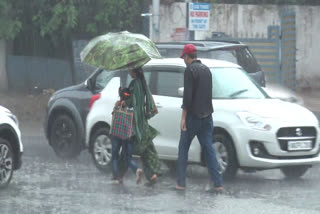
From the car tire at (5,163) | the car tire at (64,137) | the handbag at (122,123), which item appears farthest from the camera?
the car tire at (64,137)

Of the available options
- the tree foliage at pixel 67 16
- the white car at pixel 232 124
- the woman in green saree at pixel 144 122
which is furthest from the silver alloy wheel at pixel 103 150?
the tree foliage at pixel 67 16

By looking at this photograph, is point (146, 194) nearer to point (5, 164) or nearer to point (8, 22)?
point (5, 164)

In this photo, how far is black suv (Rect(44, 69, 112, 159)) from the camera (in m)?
13.2

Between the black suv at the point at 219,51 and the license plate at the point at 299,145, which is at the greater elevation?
the black suv at the point at 219,51

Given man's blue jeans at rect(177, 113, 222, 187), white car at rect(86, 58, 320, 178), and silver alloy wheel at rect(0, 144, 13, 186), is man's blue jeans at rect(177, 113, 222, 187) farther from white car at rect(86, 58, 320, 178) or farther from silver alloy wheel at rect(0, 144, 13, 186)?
silver alloy wheel at rect(0, 144, 13, 186)

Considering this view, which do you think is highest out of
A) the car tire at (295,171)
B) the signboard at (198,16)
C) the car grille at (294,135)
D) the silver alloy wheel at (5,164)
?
the signboard at (198,16)

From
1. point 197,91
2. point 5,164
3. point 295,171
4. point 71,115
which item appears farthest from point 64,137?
point 197,91

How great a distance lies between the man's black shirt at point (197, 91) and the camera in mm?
10289

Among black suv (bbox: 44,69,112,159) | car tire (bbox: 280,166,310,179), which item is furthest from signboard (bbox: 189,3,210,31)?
car tire (bbox: 280,166,310,179)

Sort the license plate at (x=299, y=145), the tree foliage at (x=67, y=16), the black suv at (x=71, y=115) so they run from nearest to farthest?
the license plate at (x=299, y=145) < the black suv at (x=71, y=115) < the tree foliage at (x=67, y=16)

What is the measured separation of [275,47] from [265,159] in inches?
513

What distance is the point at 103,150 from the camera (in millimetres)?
12281

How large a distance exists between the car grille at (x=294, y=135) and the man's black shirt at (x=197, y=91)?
1.30 metres

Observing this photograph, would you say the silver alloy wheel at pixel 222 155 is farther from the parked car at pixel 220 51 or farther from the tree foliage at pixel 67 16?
the tree foliage at pixel 67 16
